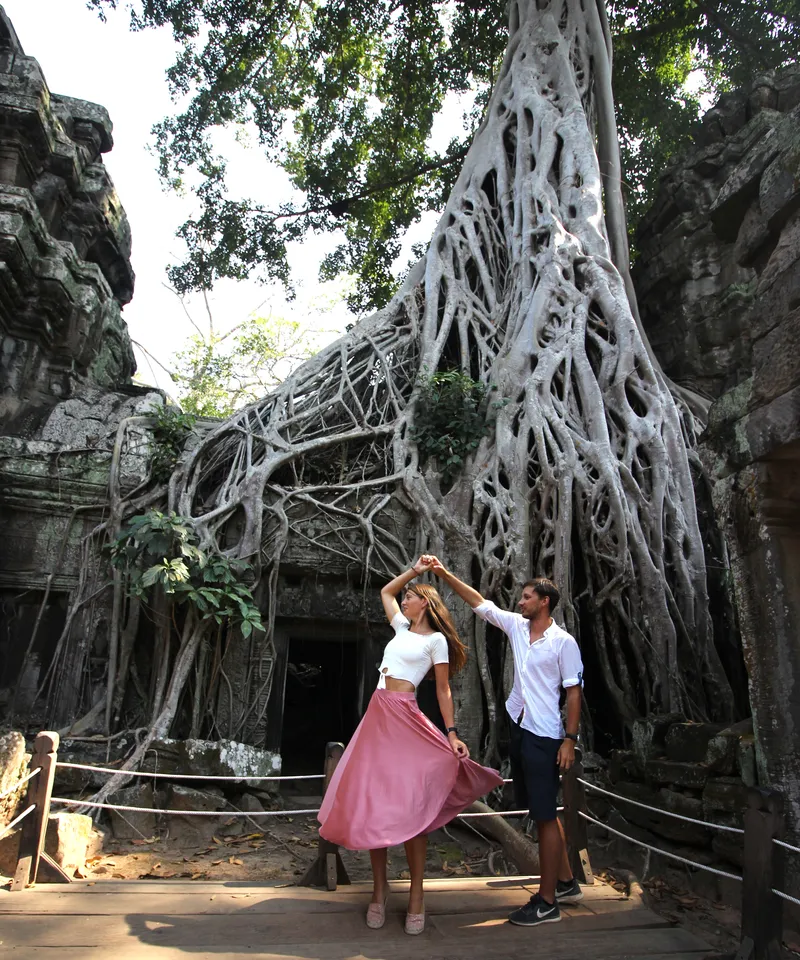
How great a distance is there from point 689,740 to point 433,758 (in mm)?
1914

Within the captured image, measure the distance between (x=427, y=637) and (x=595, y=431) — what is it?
3.10 m

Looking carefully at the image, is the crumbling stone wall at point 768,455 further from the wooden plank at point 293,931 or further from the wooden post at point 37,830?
the wooden post at point 37,830

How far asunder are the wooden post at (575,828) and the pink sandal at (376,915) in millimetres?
939

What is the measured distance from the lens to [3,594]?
5.41m

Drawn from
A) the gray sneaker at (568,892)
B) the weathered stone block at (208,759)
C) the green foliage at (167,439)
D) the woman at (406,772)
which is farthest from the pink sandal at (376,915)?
the green foliage at (167,439)

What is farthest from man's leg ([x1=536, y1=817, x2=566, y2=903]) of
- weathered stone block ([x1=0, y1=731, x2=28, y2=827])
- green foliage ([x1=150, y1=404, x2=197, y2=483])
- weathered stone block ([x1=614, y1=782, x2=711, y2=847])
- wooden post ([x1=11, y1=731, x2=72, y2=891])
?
green foliage ([x1=150, y1=404, x2=197, y2=483])

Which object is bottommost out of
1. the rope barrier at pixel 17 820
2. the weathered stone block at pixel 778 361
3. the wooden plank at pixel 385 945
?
the wooden plank at pixel 385 945

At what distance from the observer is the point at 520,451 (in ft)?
17.5

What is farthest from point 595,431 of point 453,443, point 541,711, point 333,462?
point 541,711

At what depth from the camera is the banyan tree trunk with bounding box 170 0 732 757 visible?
4.75m

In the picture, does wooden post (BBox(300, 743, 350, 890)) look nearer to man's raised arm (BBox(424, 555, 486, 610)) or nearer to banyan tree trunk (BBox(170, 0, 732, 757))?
man's raised arm (BBox(424, 555, 486, 610))

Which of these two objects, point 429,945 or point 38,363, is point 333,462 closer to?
point 38,363

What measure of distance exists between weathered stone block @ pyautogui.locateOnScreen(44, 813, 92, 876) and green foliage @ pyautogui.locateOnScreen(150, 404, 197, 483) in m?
2.91

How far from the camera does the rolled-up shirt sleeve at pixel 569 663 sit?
8.39 ft
